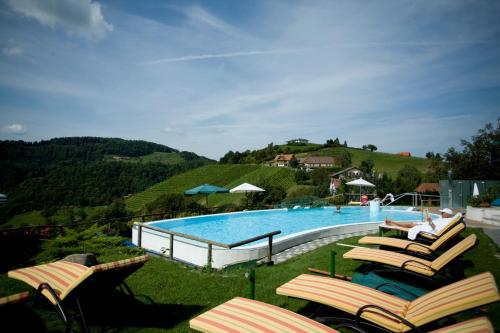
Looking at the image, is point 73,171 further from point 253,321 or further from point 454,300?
point 454,300

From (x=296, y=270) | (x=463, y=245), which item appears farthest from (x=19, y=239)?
(x=463, y=245)

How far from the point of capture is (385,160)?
76.2 metres

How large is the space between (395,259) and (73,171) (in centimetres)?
8591

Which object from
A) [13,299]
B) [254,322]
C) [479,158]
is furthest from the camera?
[479,158]

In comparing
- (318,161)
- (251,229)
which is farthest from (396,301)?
(318,161)

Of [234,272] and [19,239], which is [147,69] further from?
[234,272]

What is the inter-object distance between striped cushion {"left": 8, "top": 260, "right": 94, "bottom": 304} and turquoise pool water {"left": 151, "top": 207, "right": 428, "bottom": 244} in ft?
28.8

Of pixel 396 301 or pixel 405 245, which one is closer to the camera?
pixel 396 301

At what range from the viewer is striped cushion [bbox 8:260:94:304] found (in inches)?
118

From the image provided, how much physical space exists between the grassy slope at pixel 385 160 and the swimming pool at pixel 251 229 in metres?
49.4

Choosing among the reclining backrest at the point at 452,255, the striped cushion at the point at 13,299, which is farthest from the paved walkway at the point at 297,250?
the striped cushion at the point at 13,299

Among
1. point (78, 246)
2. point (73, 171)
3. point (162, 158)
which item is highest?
point (162, 158)

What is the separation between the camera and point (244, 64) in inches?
612

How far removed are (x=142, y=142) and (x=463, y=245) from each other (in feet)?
484
